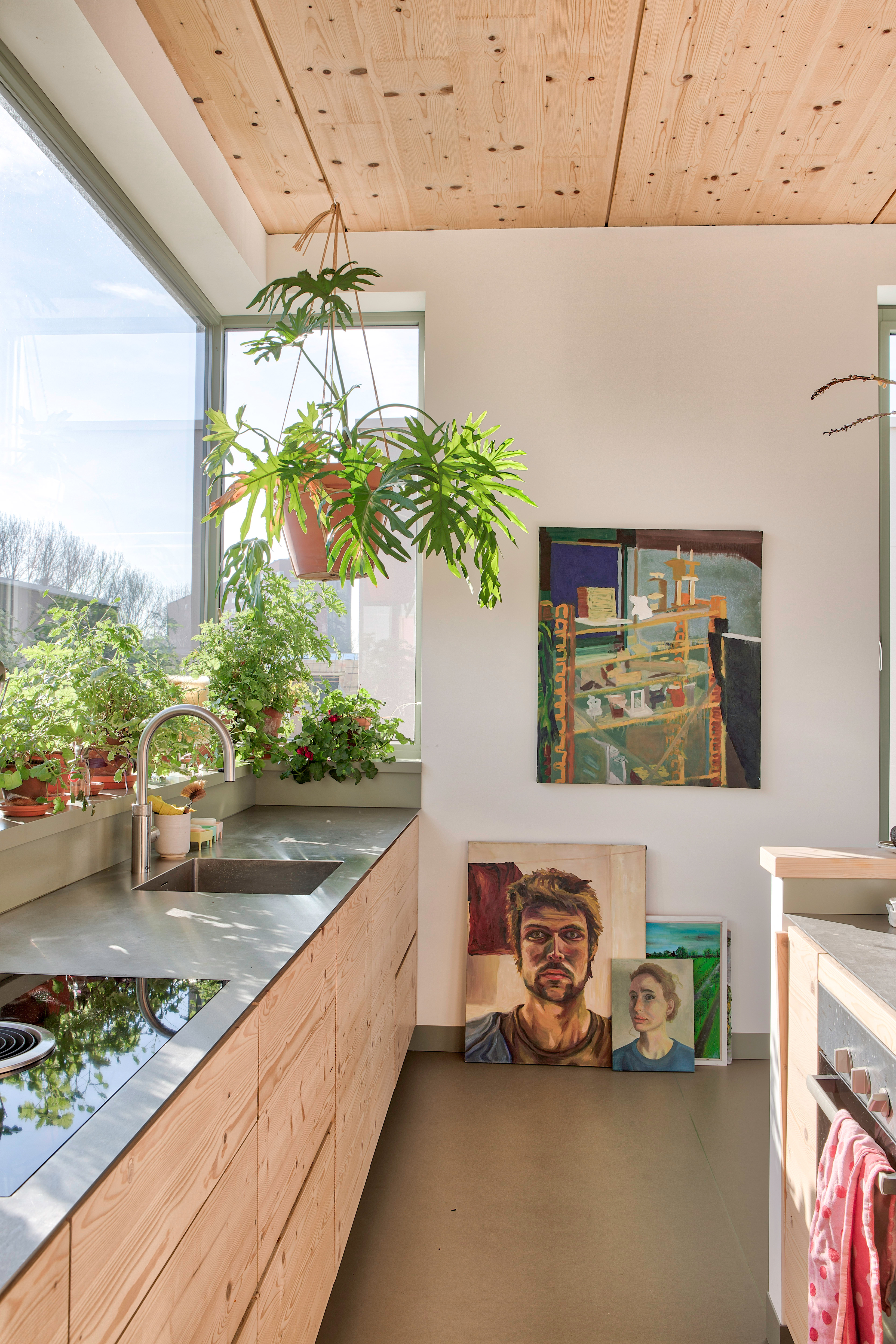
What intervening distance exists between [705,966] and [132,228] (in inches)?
122

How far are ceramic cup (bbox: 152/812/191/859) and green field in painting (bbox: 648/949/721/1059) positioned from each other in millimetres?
1776

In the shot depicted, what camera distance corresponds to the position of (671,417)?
3.25 meters

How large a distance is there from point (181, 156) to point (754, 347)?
2043mm

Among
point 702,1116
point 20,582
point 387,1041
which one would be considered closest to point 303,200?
point 20,582

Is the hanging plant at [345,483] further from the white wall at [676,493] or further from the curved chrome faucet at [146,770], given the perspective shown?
the white wall at [676,493]

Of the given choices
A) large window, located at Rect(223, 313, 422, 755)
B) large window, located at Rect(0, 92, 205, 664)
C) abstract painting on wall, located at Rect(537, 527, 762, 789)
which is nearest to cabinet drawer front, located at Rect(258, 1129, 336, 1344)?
large window, located at Rect(0, 92, 205, 664)

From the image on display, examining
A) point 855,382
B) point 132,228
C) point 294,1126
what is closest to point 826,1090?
point 294,1126

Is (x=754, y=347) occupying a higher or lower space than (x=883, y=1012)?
higher

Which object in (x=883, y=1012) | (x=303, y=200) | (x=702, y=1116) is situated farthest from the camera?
(x=303, y=200)

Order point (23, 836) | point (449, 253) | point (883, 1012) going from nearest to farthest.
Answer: point (883, 1012)
point (23, 836)
point (449, 253)

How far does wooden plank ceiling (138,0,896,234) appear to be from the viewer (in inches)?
87.7

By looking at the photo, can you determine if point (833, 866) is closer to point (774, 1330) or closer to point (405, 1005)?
point (774, 1330)

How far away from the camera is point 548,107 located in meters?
2.57

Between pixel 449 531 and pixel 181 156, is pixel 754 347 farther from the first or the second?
pixel 181 156
